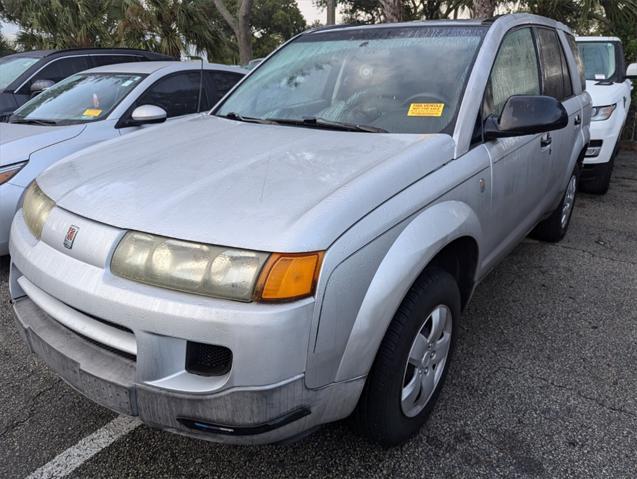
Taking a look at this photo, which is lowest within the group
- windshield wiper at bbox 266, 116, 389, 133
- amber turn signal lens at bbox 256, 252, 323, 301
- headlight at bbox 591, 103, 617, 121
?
headlight at bbox 591, 103, 617, 121

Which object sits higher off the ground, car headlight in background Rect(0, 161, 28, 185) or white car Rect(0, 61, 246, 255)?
white car Rect(0, 61, 246, 255)

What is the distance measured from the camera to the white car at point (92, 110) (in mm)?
3703

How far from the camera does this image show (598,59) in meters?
6.85

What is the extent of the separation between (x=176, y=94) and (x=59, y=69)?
260 cm

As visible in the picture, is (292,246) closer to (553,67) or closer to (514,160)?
(514,160)

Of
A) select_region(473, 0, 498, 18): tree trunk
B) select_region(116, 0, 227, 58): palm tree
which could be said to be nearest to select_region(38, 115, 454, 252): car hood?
select_region(473, 0, 498, 18): tree trunk

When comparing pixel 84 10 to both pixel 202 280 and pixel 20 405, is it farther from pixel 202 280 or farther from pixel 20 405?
pixel 202 280

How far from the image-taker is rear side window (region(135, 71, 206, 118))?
4773mm

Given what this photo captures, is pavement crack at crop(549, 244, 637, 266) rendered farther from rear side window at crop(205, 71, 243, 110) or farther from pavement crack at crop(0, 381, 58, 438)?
pavement crack at crop(0, 381, 58, 438)

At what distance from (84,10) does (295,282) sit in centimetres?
1336

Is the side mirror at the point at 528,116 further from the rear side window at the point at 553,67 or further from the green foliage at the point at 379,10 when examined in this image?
the green foliage at the point at 379,10

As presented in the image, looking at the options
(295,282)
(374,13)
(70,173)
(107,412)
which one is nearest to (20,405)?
(107,412)

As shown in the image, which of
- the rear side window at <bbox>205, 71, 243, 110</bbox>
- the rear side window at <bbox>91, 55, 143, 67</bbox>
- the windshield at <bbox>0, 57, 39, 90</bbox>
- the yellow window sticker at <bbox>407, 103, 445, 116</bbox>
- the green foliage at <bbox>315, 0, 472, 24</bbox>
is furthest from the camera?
the green foliage at <bbox>315, 0, 472, 24</bbox>

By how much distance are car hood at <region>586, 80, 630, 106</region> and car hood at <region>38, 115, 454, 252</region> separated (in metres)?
4.53
